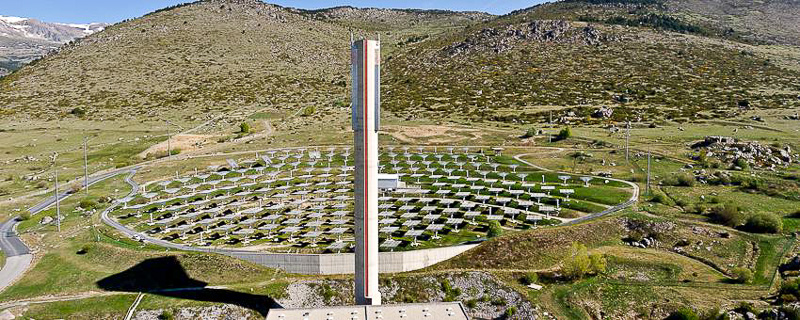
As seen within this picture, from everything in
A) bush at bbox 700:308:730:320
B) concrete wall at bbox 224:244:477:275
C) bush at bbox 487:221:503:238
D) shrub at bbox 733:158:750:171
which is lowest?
bush at bbox 700:308:730:320

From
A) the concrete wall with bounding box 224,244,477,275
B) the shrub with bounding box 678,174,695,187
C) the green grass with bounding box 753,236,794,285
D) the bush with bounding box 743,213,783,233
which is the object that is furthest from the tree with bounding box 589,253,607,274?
the shrub with bounding box 678,174,695,187

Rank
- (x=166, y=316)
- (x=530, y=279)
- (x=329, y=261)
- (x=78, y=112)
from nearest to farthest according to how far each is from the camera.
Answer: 1. (x=166, y=316)
2. (x=530, y=279)
3. (x=329, y=261)
4. (x=78, y=112)

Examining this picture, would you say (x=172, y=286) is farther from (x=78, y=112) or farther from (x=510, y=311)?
(x=78, y=112)

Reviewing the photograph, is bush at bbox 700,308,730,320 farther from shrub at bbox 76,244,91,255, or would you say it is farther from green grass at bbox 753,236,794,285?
shrub at bbox 76,244,91,255

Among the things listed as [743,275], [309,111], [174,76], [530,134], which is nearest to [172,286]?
[743,275]

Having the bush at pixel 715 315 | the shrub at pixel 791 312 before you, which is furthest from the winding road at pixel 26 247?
the shrub at pixel 791 312

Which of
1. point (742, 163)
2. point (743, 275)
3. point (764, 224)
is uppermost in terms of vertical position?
point (742, 163)
